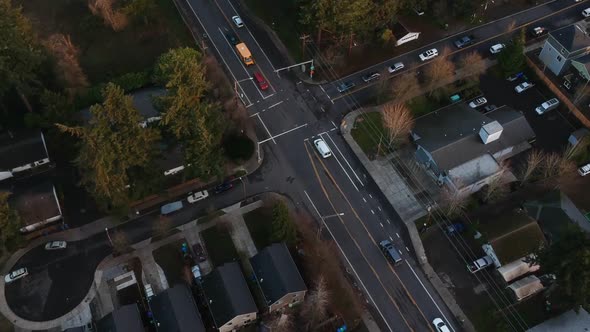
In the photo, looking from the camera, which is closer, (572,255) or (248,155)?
(572,255)

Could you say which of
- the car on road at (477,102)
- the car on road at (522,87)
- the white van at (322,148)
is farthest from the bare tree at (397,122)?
the car on road at (522,87)

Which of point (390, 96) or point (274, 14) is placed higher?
point (274, 14)

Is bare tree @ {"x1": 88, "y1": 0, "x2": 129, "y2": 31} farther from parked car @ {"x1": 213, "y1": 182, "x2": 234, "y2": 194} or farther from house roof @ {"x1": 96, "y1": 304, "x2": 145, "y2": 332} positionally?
house roof @ {"x1": 96, "y1": 304, "x2": 145, "y2": 332}

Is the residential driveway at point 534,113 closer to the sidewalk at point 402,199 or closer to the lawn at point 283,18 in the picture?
the sidewalk at point 402,199

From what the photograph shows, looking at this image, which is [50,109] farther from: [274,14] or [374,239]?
[374,239]

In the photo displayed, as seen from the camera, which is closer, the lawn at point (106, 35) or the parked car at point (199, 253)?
the parked car at point (199, 253)

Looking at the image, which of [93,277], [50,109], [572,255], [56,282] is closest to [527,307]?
[572,255]

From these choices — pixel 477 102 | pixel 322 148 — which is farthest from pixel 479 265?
pixel 477 102
